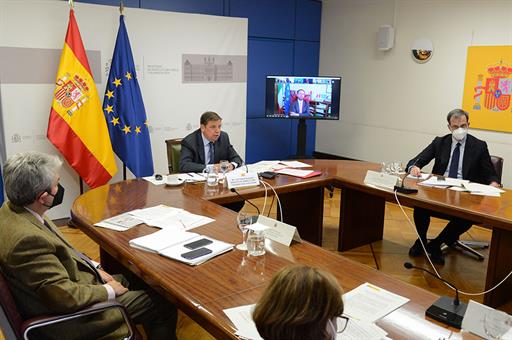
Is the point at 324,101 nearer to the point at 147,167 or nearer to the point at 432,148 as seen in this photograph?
the point at 432,148

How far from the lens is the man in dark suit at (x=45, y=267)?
1607mm

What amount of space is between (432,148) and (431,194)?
3.28 feet

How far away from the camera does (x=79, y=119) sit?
13.5ft

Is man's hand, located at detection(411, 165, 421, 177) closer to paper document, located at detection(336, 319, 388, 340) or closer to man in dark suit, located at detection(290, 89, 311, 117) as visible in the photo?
man in dark suit, located at detection(290, 89, 311, 117)

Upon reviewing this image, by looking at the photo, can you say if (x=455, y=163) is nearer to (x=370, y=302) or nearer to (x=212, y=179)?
(x=212, y=179)

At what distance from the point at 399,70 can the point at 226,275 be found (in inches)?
173

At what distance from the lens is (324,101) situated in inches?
219

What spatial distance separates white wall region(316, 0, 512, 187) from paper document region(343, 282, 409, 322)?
359 centimetres

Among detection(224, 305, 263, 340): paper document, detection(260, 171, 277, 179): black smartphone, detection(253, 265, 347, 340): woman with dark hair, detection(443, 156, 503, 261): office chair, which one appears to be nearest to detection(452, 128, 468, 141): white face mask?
detection(443, 156, 503, 261): office chair

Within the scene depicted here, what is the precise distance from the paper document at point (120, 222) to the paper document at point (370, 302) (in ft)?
3.76

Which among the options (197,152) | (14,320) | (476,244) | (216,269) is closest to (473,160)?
(476,244)

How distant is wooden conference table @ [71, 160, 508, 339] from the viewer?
4.95ft

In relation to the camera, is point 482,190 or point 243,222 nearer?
point 243,222

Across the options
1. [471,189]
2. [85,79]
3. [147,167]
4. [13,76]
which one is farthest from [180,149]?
[471,189]
